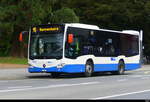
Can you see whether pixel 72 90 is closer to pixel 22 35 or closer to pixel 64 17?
pixel 22 35

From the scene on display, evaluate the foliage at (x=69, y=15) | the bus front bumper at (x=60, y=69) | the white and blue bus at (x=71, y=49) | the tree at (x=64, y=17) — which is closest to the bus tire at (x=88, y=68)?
the white and blue bus at (x=71, y=49)

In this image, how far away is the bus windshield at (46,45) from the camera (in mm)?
24531

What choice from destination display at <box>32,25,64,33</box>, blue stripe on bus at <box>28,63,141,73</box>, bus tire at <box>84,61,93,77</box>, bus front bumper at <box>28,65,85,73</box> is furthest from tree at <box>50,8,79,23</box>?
bus front bumper at <box>28,65,85,73</box>

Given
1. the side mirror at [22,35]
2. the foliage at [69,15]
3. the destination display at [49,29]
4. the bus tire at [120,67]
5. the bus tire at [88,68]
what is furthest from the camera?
the foliage at [69,15]

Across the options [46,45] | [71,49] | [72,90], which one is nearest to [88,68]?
[71,49]

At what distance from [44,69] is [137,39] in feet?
35.5

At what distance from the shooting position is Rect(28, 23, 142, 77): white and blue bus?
24516 millimetres

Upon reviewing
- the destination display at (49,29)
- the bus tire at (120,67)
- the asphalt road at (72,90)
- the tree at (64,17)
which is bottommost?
the asphalt road at (72,90)

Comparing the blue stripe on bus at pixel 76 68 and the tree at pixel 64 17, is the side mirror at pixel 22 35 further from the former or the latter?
the tree at pixel 64 17

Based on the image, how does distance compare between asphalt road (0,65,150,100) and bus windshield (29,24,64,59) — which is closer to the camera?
asphalt road (0,65,150,100)

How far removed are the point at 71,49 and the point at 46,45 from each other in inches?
58.6

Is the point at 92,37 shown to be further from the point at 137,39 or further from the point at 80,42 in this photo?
the point at 137,39

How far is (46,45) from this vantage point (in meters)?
24.8

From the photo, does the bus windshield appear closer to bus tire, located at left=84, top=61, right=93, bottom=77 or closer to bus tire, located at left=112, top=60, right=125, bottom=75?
bus tire, located at left=84, top=61, right=93, bottom=77
